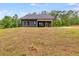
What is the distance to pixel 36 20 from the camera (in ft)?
10.1

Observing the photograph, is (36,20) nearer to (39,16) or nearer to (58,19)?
(39,16)

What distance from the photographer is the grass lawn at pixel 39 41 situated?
304 centimetres

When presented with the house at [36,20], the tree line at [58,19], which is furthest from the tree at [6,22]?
the house at [36,20]

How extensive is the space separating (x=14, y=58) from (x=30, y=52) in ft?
0.49

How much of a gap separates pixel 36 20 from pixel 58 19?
7.9 inches

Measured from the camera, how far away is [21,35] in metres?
3.08

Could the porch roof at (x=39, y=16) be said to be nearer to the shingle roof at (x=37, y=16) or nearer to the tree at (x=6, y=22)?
the shingle roof at (x=37, y=16)

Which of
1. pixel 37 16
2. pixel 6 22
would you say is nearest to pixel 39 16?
pixel 37 16

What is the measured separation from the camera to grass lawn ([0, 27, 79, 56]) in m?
3.04

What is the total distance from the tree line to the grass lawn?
5cm

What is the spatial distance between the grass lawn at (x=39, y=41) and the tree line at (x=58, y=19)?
0.16ft

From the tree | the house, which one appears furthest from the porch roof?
the tree

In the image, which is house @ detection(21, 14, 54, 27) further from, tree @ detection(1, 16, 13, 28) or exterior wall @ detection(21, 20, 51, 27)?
tree @ detection(1, 16, 13, 28)

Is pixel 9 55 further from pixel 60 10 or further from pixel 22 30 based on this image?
pixel 60 10
